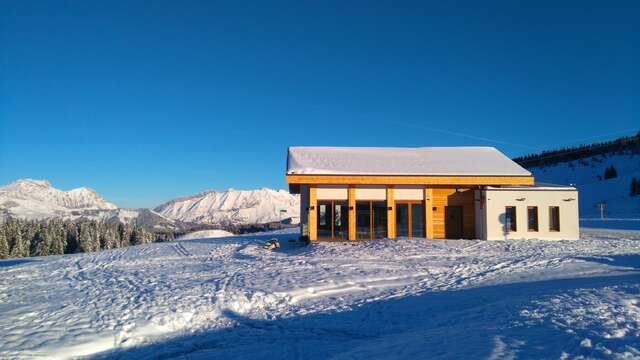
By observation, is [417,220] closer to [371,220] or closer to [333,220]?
[371,220]

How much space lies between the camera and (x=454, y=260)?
1494 centimetres

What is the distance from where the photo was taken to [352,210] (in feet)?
68.9

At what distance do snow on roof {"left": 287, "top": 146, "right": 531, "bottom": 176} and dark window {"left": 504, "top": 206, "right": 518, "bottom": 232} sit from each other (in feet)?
6.40

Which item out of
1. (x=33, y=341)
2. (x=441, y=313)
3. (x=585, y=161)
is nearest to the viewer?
(x=33, y=341)

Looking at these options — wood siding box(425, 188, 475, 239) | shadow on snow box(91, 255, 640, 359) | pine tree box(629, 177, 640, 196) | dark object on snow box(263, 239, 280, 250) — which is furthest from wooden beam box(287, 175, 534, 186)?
pine tree box(629, 177, 640, 196)

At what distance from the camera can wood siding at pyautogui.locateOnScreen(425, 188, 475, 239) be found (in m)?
21.3

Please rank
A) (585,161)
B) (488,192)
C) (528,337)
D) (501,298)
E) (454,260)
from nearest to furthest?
(528,337), (501,298), (454,260), (488,192), (585,161)

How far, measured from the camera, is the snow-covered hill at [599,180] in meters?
46.4

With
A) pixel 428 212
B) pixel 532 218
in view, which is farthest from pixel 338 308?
pixel 532 218

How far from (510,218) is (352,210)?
859cm

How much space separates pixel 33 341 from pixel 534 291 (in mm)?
10869

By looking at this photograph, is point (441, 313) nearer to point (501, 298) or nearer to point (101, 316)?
point (501, 298)

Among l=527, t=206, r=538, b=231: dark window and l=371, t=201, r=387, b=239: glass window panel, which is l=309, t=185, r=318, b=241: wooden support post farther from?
l=527, t=206, r=538, b=231: dark window

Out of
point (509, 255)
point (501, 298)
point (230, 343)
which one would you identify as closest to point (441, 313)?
point (501, 298)
